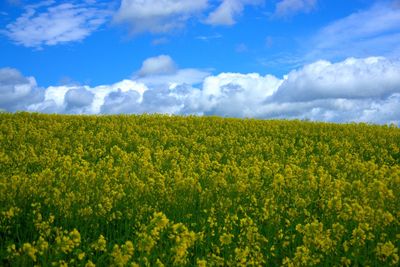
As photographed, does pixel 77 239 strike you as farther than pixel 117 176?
No

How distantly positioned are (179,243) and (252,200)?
3.96m

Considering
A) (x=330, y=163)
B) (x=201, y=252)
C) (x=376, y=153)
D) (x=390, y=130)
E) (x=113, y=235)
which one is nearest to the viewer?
(x=201, y=252)

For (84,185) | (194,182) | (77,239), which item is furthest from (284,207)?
(77,239)

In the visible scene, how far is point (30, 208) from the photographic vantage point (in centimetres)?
892

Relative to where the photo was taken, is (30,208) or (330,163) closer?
(30,208)

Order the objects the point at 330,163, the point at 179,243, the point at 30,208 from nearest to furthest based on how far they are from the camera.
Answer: the point at 179,243, the point at 30,208, the point at 330,163

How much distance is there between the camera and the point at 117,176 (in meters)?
10.2

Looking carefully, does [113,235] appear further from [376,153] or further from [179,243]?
[376,153]

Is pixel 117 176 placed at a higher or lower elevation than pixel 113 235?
higher

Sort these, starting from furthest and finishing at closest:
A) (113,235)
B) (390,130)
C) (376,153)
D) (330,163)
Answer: (390,130) → (376,153) → (330,163) → (113,235)

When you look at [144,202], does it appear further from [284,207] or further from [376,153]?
[376,153]

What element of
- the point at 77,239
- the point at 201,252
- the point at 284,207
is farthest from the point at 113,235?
the point at 284,207

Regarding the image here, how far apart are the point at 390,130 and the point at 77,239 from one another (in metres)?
21.2

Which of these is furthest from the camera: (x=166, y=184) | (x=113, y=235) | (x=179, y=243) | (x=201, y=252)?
(x=166, y=184)
